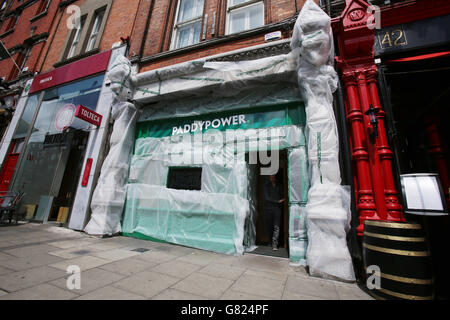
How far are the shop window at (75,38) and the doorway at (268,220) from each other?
10795 mm

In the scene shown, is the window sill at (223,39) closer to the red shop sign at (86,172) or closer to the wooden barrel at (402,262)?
the red shop sign at (86,172)

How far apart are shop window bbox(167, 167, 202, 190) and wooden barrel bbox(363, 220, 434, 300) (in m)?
3.67

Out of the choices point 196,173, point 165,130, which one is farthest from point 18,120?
point 196,173

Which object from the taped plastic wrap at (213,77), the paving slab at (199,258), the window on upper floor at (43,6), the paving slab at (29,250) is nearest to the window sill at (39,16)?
the window on upper floor at (43,6)

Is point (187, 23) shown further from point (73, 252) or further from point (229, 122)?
point (73, 252)

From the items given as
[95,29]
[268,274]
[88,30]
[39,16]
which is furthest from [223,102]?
[39,16]

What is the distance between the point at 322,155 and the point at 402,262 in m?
1.84

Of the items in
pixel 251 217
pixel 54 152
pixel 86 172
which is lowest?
pixel 251 217

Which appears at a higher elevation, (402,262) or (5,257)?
(402,262)

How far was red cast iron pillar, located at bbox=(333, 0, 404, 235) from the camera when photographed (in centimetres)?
339

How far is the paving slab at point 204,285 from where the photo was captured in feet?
7.48

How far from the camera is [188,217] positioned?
15.5ft
